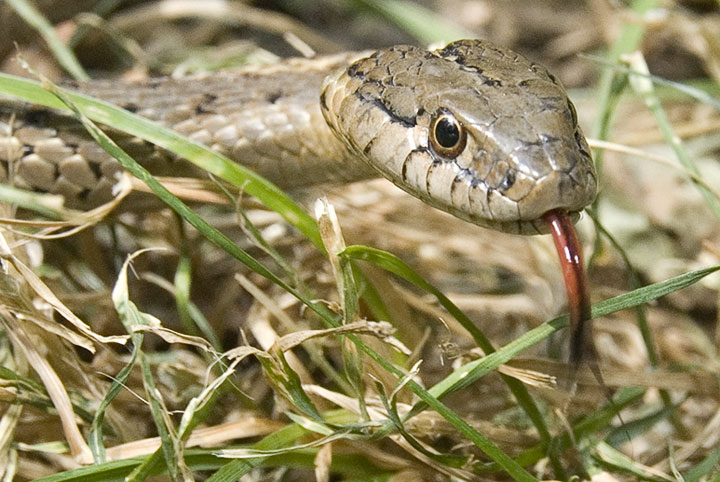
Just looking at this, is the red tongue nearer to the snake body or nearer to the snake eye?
the snake body

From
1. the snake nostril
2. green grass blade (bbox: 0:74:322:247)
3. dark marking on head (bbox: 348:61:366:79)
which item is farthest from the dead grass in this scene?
dark marking on head (bbox: 348:61:366:79)

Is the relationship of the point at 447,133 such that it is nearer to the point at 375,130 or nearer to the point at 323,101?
the point at 375,130

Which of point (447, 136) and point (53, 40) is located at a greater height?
point (447, 136)

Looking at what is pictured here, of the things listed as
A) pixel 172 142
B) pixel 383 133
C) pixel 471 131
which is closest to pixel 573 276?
pixel 471 131

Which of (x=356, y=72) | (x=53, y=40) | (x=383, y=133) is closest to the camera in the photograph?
(x=383, y=133)

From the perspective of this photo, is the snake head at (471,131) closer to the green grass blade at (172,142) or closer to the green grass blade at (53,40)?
the green grass blade at (172,142)

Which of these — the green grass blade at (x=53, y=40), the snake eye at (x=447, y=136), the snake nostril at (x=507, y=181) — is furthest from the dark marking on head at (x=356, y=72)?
the green grass blade at (x=53, y=40)

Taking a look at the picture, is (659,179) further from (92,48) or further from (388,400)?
(92,48)
